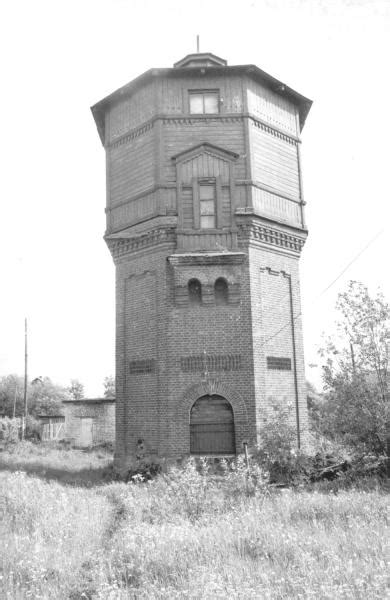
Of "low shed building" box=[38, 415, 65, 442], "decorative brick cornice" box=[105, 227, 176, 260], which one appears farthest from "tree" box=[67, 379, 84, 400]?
"decorative brick cornice" box=[105, 227, 176, 260]

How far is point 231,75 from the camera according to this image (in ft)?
A: 56.7

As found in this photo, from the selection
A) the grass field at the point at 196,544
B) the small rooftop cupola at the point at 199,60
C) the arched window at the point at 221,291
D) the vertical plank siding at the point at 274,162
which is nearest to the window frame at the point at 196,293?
the arched window at the point at 221,291

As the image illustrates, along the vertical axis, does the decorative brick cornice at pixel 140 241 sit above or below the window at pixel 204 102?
below

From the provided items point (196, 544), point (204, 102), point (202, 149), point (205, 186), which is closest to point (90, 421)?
point (205, 186)

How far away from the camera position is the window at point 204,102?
1723 centimetres

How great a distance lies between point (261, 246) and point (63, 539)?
34.8 feet

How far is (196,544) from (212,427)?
787 centimetres

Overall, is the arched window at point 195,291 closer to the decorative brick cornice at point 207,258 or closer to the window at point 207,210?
the decorative brick cornice at point 207,258

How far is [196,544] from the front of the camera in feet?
24.6

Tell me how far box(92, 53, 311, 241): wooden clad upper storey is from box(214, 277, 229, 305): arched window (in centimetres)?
155

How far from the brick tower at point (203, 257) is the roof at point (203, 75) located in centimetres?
4

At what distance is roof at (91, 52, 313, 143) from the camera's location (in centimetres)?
1703

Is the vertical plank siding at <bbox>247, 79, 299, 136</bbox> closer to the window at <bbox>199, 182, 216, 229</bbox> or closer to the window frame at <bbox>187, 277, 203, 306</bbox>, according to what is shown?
the window at <bbox>199, 182, 216, 229</bbox>

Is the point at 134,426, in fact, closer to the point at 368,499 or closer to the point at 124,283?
the point at 124,283
